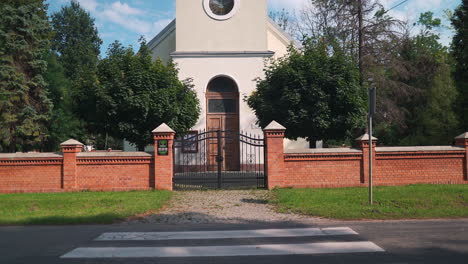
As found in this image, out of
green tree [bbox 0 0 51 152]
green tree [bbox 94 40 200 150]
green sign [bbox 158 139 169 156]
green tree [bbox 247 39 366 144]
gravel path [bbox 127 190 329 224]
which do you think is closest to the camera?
gravel path [bbox 127 190 329 224]

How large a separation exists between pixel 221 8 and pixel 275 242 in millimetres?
17393

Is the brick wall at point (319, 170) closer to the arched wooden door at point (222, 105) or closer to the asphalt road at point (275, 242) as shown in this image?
the asphalt road at point (275, 242)

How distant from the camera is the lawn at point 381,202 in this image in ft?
30.8

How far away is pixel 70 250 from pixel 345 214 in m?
6.05

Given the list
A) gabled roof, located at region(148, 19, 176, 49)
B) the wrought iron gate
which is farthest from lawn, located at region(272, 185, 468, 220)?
gabled roof, located at region(148, 19, 176, 49)

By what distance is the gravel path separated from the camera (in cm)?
929

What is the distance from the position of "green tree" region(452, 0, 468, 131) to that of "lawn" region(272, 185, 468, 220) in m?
9.70

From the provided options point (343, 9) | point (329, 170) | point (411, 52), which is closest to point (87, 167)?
point (329, 170)

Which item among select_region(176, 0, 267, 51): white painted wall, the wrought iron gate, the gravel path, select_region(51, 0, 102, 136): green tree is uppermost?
select_region(51, 0, 102, 136): green tree

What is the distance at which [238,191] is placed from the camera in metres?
13.5

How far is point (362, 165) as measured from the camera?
1354 cm

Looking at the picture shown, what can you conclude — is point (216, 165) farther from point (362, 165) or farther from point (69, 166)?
point (362, 165)

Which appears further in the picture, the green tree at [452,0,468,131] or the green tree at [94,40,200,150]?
the green tree at [452,0,468,131]

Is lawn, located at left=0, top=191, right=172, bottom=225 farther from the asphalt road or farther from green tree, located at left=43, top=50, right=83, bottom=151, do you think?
green tree, located at left=43, top=50, right=83, bottom=151
